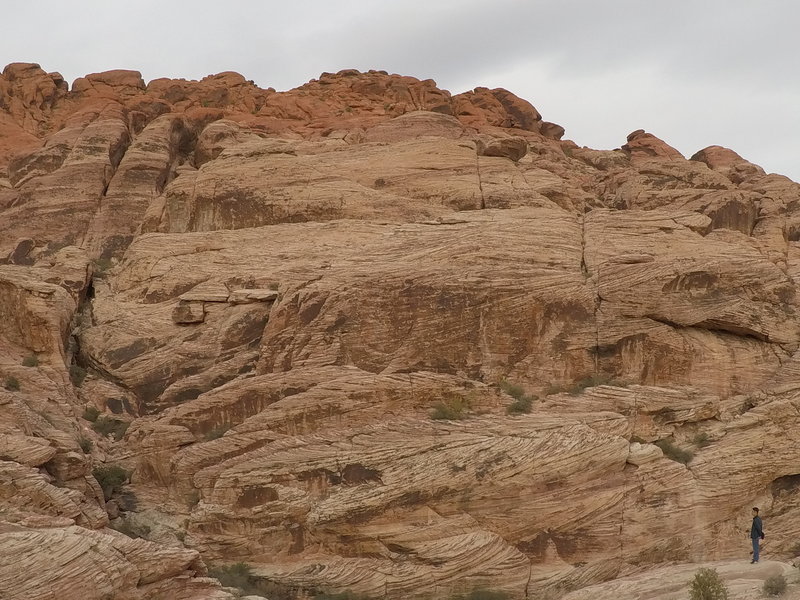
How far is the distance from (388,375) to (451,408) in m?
2.12

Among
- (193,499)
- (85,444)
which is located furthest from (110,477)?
(193,499)

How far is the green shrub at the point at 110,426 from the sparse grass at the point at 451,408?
9.85 m

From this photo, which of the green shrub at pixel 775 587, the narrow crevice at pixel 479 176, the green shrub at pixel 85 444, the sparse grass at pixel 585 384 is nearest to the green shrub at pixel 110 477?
the green shrub at pixel 85 444

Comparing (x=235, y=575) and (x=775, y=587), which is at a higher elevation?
(x=775, y=587)

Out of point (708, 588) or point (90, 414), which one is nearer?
point (708, 588)

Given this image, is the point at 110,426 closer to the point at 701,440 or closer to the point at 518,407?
the point at 518,407

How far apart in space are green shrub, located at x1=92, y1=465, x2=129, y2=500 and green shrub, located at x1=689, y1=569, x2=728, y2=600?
16.3 m

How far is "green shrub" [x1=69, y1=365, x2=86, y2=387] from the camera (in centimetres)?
2897

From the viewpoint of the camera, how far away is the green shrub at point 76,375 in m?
29.0

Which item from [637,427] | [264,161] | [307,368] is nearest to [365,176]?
[264,161]

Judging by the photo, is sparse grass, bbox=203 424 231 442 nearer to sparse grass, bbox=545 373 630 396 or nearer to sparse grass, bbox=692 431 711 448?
sparse grass, bbox=545 373 630 396

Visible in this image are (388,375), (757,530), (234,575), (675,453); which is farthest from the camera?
(388,375)

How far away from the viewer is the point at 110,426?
28109 millimetres

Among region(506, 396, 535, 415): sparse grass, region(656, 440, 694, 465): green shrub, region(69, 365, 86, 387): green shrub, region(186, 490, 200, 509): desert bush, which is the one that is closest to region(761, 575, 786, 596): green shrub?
region(656, 440, 694, 465): green shrub
